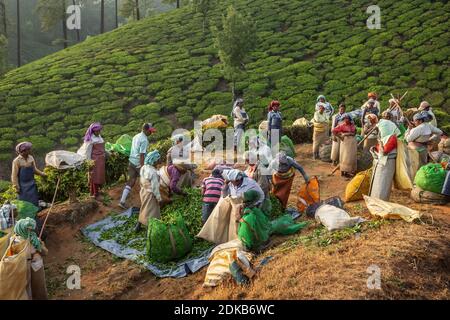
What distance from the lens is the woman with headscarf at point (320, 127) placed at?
11.5 meters

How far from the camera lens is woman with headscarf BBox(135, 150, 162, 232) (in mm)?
7768

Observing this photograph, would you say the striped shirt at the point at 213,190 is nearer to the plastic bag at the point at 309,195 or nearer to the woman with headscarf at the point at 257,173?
the woman with headscarf at the point at 257,173

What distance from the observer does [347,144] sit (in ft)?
32.4

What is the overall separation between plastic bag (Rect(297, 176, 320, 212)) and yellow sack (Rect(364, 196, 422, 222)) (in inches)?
46.5

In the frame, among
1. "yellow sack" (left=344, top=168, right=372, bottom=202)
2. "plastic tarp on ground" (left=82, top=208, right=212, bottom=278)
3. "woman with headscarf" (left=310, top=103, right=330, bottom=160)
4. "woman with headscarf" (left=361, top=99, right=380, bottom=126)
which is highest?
"woman with headscarf" (left=361, top=99, right=380, bottom=126)

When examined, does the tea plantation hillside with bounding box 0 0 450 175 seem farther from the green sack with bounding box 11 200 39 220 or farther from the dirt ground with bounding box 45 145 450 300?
the green sack with bounding box 11 200 39 220

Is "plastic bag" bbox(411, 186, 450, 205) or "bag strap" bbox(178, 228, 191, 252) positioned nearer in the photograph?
"bag strap" bbox(178, 228, 191, 252)

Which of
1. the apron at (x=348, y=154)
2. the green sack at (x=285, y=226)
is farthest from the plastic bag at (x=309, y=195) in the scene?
the apron at (x=348, y=154)

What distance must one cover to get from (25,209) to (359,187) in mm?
5976

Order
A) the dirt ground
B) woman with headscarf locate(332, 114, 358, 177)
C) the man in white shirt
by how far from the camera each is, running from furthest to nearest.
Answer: woman with headscarf locate(332, 114, 358, 177), the man in white shirt, the dirt ground

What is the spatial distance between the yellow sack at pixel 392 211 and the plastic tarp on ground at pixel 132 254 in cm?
271

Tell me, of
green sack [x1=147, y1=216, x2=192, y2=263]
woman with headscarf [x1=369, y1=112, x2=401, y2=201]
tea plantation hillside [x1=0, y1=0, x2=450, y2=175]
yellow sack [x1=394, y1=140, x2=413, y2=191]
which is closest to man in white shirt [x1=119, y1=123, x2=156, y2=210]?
green sack [x1=147, y1=216, x2=192, y2=263]

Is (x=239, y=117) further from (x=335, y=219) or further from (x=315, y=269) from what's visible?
(x=315, y=269)

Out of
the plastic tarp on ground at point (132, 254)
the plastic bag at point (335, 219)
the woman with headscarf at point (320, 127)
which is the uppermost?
the woman with headscarf at point (320, 127)
